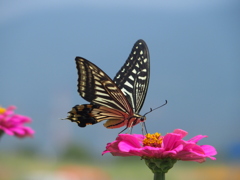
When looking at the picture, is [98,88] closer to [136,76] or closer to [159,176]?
[136,76]

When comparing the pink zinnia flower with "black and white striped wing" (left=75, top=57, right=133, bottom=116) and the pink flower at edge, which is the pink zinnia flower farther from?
the pink flower at edge

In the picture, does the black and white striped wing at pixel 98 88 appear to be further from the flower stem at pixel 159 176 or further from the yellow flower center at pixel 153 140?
the flower stem at pixel 159 176

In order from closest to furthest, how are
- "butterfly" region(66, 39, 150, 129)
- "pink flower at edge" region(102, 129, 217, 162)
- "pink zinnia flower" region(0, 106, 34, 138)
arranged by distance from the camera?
"pink flower at edge" region(102, 129, 217, 162)
"butterfly" region(66, 39, 150, 129)
"pink zinnia flower" region(0, 106, 34, 138)

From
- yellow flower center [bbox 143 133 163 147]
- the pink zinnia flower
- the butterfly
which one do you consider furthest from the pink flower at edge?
the pink zinnia flower

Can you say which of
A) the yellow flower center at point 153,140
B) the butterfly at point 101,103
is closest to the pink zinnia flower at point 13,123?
the butterfly at point 101,103

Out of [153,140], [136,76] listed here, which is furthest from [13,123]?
[153,140]

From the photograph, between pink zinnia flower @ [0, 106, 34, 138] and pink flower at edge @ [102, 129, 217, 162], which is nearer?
pink flower at edge @ [102, 129, 217, 162]
